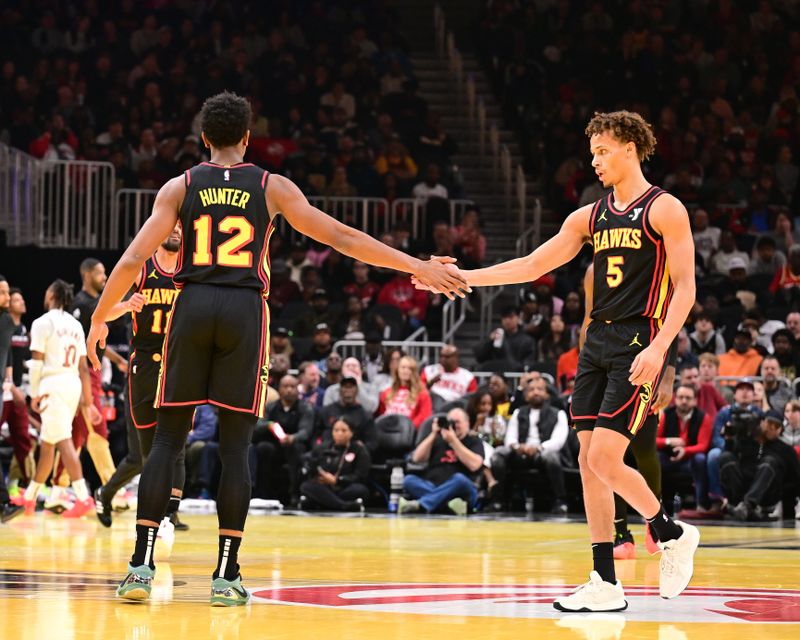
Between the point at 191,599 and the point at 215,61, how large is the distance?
16933 millimetres

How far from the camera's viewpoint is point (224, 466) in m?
6.42

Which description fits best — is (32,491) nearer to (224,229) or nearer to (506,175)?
(224,229)

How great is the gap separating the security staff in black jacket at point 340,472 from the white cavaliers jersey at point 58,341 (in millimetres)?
3285

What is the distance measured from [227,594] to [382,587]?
120 centimetres

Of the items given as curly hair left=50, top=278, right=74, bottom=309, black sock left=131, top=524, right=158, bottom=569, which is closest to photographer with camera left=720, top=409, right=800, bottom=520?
curly hair left=50, top=278, right=74, bottom=309

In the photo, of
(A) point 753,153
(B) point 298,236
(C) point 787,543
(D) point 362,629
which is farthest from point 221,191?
(A) point 753,153

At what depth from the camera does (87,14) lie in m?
23.3

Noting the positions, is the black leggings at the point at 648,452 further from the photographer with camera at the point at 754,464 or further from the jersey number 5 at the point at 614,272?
the photographer with camera at the point at 754,464

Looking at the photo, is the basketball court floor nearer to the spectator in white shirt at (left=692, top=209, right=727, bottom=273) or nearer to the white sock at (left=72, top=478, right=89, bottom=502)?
the white sock at (left=72, top=478, right=89, bottom=502)

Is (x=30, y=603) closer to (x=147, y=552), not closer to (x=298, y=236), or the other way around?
(x=147, y=552)

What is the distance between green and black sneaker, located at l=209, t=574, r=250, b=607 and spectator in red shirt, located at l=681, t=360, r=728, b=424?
9116 millimetres

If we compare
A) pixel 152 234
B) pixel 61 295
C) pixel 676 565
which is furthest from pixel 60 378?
pixel 676 565

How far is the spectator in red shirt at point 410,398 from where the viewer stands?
51.1ft

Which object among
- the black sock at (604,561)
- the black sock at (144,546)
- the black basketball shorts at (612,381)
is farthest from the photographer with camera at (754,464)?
the black sock at (144,546)
